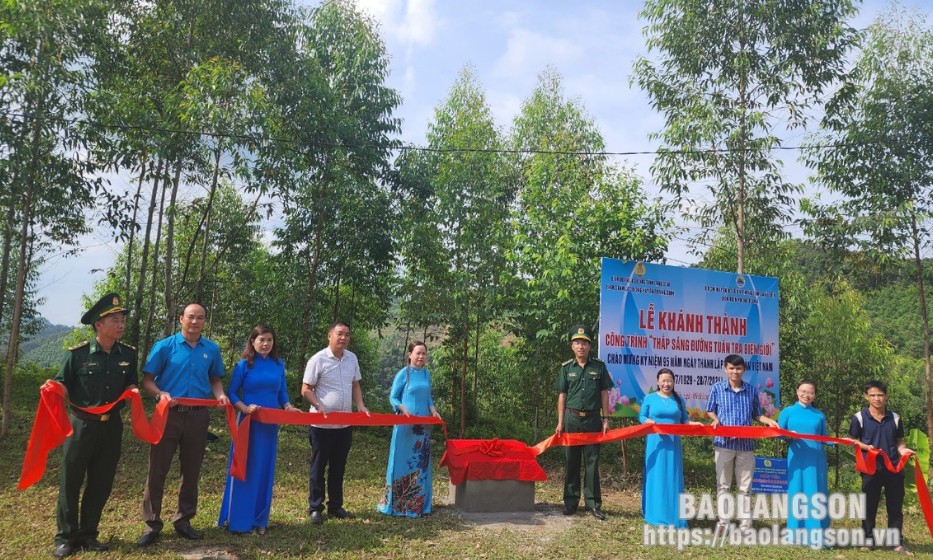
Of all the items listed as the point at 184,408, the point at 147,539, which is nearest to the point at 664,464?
the point at 184,408

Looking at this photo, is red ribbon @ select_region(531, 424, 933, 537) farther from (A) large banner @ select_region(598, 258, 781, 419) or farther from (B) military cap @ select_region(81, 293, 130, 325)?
(B) military cap @ select_region(81, 293, 130, 325)

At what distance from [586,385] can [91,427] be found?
159 inches

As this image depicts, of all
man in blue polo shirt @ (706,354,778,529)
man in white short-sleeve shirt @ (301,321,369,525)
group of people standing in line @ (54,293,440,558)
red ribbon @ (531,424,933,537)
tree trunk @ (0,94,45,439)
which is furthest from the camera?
tree trunk @ (0,94,45,439)

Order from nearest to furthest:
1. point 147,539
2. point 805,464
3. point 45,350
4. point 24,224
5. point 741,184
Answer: point 147,539 < point 805,464 < point 24,224 < point 741,184 < point 45,350

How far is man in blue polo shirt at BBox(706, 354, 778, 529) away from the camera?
557 centimetres

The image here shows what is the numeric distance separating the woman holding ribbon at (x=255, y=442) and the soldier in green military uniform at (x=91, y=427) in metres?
0.79

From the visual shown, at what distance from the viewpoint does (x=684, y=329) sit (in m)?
7.56

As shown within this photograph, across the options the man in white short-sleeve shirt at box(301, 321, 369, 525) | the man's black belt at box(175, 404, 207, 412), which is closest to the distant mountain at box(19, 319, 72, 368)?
the man's black belt at box(175, 404, 207, 412)

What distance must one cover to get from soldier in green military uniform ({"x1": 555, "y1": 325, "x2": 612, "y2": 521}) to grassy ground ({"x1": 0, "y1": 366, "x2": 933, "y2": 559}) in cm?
23

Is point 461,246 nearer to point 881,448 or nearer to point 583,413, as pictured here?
point 583,413

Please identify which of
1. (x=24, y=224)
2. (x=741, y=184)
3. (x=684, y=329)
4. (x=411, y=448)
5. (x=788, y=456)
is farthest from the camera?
(x=741, y=184)

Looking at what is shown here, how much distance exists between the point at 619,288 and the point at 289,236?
262 inches

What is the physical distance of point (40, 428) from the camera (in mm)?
4160

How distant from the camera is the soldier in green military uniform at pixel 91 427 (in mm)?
4172
